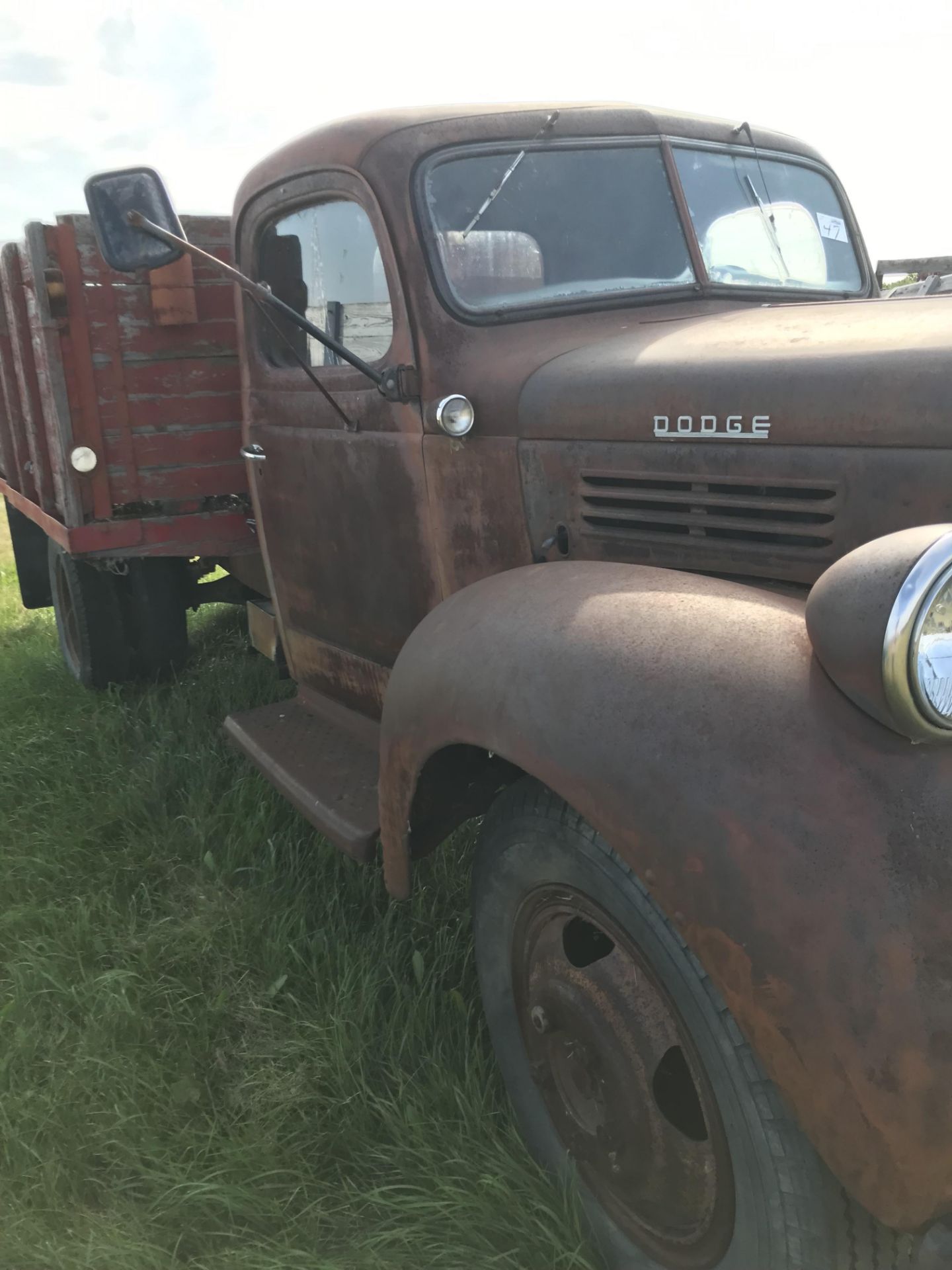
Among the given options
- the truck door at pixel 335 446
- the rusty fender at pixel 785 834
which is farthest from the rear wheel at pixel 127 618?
the rusty fender at pixel 785 834

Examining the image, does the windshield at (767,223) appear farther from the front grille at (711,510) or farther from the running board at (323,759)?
the running board at (323,759)

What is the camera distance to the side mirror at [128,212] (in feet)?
6.93

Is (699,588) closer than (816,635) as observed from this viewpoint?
No

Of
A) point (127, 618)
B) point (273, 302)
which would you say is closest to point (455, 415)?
point (273, 302)

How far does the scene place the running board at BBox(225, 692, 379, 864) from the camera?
244 centimetres

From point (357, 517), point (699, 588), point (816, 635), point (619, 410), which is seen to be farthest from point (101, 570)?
point (816, 635)

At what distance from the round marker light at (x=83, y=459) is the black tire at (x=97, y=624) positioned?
78cm

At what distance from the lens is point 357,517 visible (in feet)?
9.08

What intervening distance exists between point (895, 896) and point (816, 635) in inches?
12.9

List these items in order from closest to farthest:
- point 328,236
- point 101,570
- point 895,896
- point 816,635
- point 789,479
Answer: point 895,896, point 816,635, point 789,479, point 328,236, point 101,570

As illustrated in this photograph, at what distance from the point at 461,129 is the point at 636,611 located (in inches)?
55.7

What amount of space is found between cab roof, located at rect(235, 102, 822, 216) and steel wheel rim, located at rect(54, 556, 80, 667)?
2.36 m

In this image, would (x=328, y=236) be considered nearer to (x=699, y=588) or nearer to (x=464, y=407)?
(x=464, y=407)

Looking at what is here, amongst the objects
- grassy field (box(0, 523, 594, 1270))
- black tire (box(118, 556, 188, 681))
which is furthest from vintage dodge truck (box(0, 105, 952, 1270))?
black tire (box(118, 556, 188, 681))
